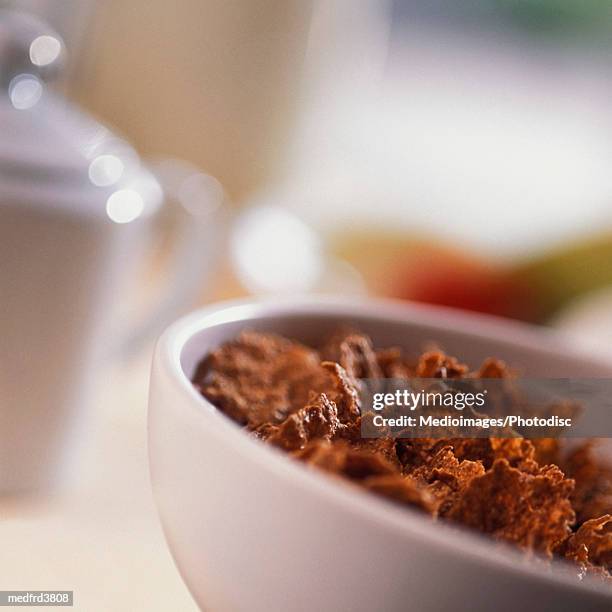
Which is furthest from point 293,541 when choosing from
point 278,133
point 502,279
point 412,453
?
point 278,133

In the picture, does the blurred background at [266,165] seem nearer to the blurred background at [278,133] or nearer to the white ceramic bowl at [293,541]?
the blurred background at [278,133]

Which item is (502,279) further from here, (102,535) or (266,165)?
(102,535)

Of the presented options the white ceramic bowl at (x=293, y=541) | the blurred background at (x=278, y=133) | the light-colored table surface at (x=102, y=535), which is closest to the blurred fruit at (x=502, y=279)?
the blurred background at (x=278, y=133)

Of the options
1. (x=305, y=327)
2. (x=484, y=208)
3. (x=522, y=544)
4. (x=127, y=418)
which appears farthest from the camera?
(x=484, y=208)

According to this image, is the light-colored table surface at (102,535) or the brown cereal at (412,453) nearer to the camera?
the brown cereal at (412,453)

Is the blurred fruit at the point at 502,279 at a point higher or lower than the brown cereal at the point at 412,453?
lower

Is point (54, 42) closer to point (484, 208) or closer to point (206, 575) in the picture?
point (206, 575)

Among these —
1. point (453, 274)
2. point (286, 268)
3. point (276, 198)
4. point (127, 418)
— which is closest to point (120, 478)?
point (127, 418)
